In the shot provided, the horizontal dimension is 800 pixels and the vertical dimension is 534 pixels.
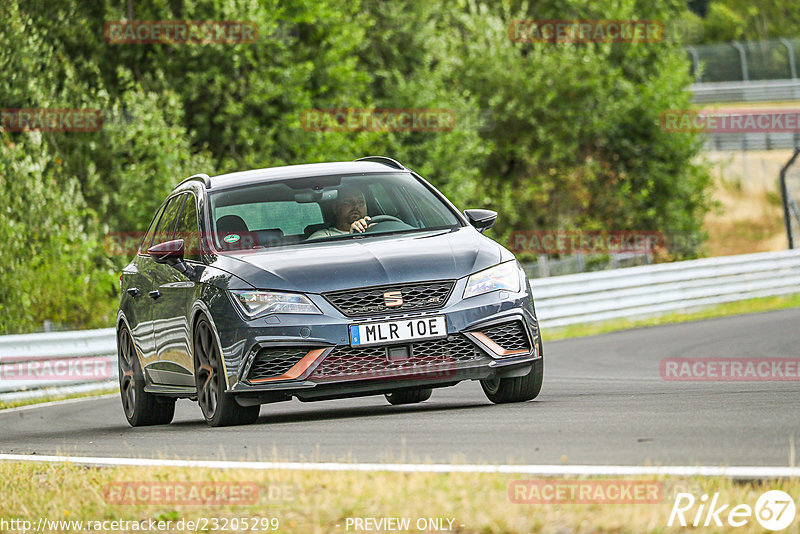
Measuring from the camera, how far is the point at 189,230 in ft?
30.6

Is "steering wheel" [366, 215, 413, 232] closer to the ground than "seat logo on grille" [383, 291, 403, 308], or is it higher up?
higher up

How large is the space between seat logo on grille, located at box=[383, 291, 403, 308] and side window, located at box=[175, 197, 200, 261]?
1.58 metres

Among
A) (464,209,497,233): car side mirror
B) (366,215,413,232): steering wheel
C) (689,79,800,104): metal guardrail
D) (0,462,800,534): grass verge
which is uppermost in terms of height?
(366,215,413,232): steering wheel

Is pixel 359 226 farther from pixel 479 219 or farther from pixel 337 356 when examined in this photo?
pixel 337 356

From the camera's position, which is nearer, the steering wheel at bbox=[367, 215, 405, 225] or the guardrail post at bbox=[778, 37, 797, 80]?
the steering wheel at bbox=[367, 215, 405, 225]

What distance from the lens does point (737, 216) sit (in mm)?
52969

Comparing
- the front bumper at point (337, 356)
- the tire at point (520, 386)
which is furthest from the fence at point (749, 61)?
the front bumper at point (337, 356)

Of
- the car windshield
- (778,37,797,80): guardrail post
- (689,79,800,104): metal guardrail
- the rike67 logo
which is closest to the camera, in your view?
the rike67 logo

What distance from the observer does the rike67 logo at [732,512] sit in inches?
170

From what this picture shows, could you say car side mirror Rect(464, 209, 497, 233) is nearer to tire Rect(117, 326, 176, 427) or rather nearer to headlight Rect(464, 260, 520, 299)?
headlight Rect(464, 260, 520, 299)

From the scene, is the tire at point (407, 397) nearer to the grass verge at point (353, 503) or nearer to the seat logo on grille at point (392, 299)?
the seat logo on grille at point (392, 299)

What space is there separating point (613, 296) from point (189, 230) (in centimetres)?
1389

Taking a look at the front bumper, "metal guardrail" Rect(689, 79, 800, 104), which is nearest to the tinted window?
the front bumper

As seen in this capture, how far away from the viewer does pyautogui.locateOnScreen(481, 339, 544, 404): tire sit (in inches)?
335
